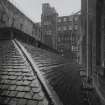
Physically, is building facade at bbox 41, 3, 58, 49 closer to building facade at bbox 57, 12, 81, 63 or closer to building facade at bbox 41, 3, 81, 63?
building facade at bbox 41, 3, 81, 63

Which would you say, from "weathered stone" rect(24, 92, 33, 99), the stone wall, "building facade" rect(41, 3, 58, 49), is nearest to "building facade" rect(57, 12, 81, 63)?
"building facade" rect(41, 3, 58, 49)

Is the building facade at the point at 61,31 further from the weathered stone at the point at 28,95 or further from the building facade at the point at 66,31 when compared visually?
the weathered stone at the point at 28,95

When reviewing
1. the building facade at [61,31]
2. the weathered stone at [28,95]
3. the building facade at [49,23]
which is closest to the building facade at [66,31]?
the building facade at [61,31]

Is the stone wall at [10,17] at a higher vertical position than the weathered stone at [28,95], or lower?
higher

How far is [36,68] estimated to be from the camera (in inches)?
197

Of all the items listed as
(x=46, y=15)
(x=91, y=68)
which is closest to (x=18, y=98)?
(x=91, y=68)

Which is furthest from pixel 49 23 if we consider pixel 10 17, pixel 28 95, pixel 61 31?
pixel 28 95

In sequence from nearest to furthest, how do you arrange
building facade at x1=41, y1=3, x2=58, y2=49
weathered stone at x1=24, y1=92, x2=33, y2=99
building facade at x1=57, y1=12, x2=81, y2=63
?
weathered stone at x1=24, y1=92, x2=33, y2=99 < building facade at x1=41, y1=3, x2=58, y2=49 < building facade at x1=57, y1=12, x2=81, y2=63

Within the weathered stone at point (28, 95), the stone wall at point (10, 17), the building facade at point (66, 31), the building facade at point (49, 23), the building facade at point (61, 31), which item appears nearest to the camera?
the weathered stone at point (28, 95)

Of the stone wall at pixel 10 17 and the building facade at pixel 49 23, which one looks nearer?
the stone wall at pixel 10 17

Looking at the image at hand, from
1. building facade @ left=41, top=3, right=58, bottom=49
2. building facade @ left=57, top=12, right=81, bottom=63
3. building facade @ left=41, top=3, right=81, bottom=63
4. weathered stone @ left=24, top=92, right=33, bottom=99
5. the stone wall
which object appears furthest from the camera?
building facade @ left=57, top=12, right=81, bottom=63

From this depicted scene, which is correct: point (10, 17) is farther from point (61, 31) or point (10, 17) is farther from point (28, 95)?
point (61, 31)

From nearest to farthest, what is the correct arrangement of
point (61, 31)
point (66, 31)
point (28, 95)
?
point (28, 95) → point (61, 31) → point (66, 31)

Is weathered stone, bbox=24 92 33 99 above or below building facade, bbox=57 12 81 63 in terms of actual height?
below
